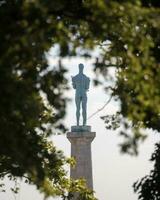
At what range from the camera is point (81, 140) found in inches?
1554

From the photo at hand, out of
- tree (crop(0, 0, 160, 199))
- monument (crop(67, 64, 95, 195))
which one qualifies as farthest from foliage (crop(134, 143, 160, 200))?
monument (crop(67, 64, 95, 195))

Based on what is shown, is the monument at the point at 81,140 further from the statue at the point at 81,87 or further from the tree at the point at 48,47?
the tree at the point at 48,47

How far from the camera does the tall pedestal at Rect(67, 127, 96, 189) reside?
38188mm

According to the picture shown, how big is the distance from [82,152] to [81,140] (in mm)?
1056

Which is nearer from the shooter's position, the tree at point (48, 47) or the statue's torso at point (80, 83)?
the tree at point (48, 47)

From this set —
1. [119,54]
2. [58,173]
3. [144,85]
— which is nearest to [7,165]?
Answer: [58,173]

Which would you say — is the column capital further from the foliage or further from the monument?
the foliage

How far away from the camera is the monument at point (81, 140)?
126 ft

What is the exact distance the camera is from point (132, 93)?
661 inches

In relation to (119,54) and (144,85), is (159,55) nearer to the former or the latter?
(119,54)

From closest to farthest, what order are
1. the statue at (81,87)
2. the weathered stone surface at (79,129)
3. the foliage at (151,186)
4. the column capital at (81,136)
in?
the foliage at (151,186) → the column capital at (81,136) → the weathered stone surface at (79,129) → the statue at (81,87)

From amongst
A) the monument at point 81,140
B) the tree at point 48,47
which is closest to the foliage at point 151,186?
the tree at point 48,47

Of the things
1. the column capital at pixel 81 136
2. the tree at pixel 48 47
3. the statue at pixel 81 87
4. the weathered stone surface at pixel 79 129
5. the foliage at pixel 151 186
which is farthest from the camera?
the statue at pixel 81 87

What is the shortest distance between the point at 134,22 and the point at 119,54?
5.60ft
